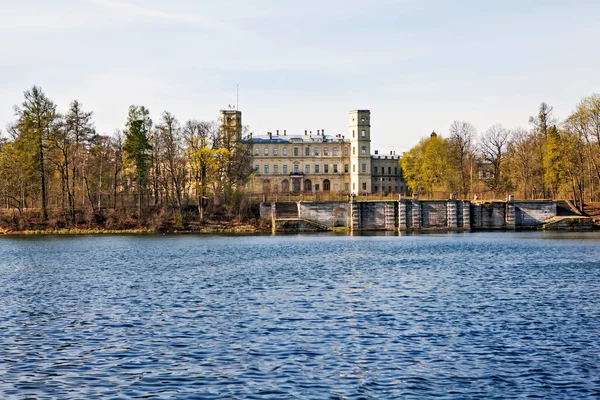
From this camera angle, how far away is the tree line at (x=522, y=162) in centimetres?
7544

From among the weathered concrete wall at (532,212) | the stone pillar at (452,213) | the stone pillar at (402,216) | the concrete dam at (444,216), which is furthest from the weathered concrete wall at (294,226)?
→ the weathered concrete wall at (532,212)

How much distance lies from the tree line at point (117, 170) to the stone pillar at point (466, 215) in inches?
941

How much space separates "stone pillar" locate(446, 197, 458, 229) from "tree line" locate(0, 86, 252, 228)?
22.2 m

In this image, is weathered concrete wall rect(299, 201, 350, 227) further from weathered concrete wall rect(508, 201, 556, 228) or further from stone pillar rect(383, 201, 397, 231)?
weathered concrete wall rect(508, 201, 556, 228)

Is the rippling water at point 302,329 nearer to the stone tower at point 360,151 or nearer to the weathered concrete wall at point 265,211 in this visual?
the weathered concrete wall at point 265,211

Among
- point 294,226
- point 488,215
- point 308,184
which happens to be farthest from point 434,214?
point 308,184

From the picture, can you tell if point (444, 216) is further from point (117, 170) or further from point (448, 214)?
point (117, 170)

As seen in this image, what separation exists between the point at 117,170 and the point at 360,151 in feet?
188

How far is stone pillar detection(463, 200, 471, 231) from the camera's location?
77438 millimetres

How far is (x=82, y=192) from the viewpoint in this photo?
269ft

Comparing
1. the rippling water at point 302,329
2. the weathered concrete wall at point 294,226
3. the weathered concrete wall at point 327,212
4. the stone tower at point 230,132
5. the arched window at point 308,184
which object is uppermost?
the stone tower at point 230,132

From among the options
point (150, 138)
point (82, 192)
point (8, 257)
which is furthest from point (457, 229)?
point (8, 257)

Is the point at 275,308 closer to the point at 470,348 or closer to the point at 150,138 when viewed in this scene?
the point at 470,348

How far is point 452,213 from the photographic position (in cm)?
7750
